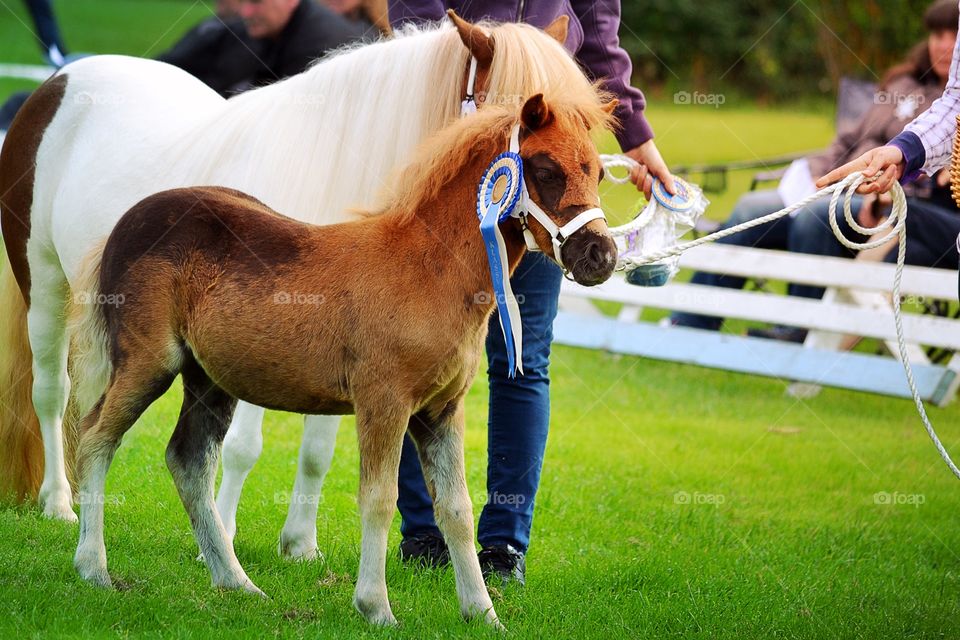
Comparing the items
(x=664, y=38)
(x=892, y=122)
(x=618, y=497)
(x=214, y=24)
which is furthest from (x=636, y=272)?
(x=664, y=38)

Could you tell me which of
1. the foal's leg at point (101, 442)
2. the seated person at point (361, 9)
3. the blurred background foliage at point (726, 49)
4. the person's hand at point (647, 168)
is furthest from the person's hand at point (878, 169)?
the blurred background foliage at point (726, 49)

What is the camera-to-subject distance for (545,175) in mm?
3143

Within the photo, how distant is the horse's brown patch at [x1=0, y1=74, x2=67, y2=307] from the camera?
4887mm

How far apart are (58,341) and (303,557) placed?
1.53m

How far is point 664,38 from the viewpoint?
95.5ft

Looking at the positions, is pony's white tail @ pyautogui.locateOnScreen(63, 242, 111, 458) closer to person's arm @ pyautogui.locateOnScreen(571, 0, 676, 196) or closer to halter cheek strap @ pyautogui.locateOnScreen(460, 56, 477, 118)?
halter cheek strap @ pyautogui.locateOnScreen(460, 56, 477, 118)

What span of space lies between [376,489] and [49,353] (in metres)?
2.25

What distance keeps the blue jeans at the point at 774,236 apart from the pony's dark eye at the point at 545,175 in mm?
5905

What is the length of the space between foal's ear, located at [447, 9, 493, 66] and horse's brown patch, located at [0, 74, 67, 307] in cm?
228

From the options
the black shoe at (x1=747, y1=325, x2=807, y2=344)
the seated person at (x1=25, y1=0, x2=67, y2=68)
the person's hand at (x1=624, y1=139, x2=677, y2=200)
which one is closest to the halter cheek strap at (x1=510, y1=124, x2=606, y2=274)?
the person's hand at (x1=624, y1=139, x2=677, y2=200)

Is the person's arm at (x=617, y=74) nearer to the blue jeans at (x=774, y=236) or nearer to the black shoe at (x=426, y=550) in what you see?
the black shoe at (x=426, y=550)

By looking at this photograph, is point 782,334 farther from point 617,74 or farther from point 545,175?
point 545,175

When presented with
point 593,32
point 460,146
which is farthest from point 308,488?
point 593,32

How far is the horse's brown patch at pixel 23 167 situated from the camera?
489 centimetres
